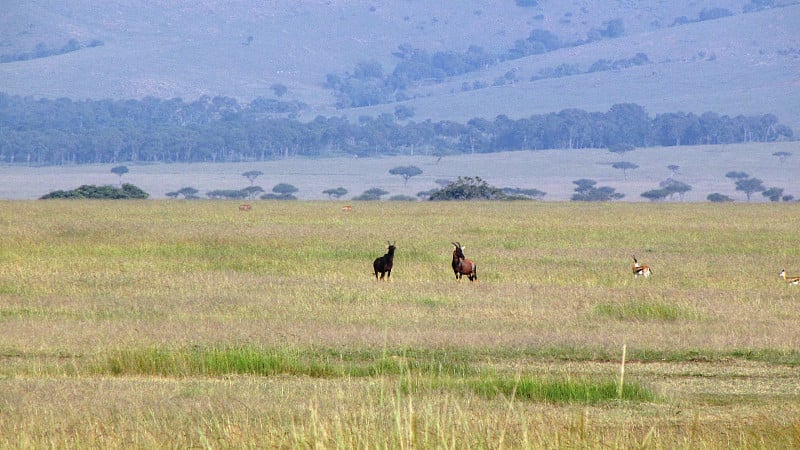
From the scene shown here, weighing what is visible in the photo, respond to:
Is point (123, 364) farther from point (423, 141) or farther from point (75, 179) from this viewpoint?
point (423, 141)

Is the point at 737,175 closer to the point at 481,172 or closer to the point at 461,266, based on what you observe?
the point at 481,172

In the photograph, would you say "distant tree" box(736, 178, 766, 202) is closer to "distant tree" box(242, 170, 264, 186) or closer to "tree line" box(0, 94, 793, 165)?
"distant tree" box(242, 170, 264, 186)

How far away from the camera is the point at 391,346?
520 inches

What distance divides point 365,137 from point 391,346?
161 metres

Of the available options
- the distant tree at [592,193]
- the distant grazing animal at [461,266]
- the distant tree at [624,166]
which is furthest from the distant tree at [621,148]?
the distant grazing animal at [461,266]

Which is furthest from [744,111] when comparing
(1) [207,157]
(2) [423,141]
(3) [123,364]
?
(3) [123,364]

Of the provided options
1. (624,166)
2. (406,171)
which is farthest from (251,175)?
(624,166)

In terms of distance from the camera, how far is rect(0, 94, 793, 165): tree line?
161 m

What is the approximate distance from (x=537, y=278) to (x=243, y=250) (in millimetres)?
7339

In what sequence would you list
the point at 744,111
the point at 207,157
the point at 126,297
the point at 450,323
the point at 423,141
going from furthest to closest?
the point at 744,111, the point at 423,141, the point at 207,157, the point at 126,297, the point at 450,323

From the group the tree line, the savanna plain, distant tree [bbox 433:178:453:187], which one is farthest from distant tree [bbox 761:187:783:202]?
the savanna plain

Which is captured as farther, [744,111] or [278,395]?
[744,111]

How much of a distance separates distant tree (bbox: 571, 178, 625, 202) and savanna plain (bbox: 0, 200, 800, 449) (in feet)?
246

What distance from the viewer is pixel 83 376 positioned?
11.4m
